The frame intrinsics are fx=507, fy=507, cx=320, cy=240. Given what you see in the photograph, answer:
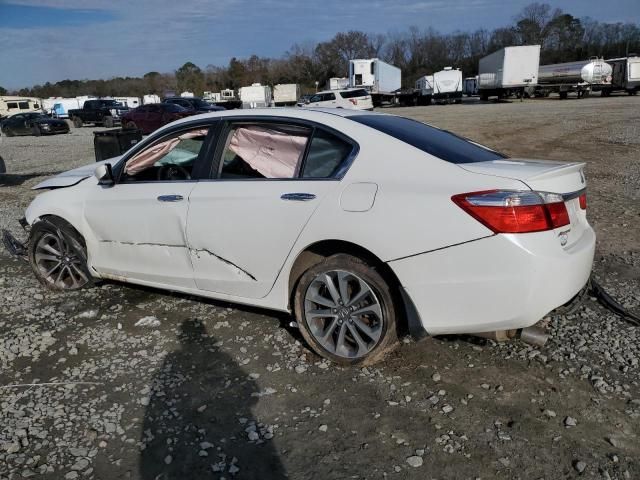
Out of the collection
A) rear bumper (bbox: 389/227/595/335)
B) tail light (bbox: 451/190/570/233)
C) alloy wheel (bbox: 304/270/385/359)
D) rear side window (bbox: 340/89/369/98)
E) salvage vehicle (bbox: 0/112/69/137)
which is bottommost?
alloy wheel (bbox: 304/270/385/359)

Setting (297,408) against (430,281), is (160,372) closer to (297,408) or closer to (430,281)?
(297,408)

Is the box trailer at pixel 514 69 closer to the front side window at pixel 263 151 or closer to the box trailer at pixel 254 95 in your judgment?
the box trailer at pixel 254 95

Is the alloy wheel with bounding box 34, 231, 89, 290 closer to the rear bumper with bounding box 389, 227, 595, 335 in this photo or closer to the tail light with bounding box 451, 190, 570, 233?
the rear bumper with bounding box 389, 227, 595, 335

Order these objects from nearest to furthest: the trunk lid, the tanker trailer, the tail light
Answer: the tail light → the trunk lid → the tanker trailer

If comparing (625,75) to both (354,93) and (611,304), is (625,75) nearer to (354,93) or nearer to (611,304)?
(354,93)

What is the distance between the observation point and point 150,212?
391 centimetres

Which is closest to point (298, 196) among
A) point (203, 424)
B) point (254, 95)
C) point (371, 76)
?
point (203, 424)

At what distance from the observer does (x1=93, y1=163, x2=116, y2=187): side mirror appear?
4172 millimetres

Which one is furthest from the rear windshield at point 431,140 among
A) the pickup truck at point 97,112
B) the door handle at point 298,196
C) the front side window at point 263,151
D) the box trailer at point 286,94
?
the box trailer at point 286,94

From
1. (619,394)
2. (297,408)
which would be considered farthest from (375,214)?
(619,394)

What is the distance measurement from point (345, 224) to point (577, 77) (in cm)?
4640

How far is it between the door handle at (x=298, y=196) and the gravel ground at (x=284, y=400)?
3.59ft

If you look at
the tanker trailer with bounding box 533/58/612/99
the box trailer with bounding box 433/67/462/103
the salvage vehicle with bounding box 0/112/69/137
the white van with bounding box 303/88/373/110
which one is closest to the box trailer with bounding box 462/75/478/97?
the box trailer with bounding box 433/67/462/103

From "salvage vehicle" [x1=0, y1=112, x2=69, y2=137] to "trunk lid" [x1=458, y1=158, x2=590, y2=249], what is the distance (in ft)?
103
